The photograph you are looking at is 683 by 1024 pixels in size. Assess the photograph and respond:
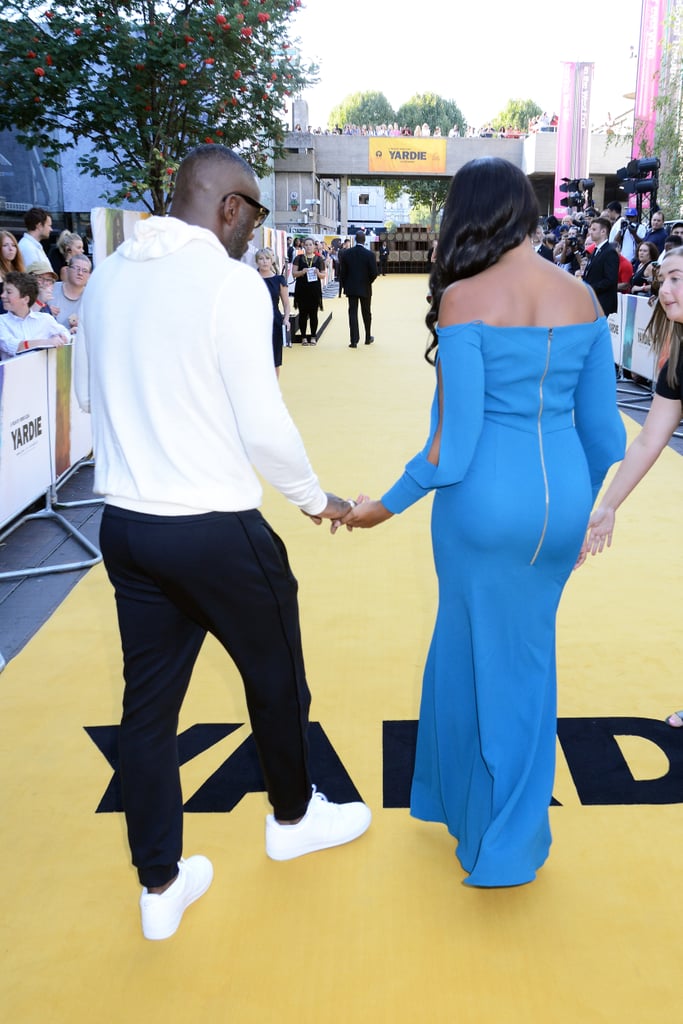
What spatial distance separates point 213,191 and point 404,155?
1859 inches

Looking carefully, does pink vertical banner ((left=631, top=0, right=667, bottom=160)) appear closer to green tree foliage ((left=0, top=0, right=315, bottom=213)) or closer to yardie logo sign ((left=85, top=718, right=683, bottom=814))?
green tree foliage ((left=0, top=0, right=315, bottom=213))

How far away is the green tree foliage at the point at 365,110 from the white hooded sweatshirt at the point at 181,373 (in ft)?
295

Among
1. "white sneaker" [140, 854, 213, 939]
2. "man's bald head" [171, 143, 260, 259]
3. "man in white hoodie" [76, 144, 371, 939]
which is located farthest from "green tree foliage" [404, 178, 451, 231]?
"white sneaker" [140, 854, 213, 939]

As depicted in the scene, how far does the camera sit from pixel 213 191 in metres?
2.10

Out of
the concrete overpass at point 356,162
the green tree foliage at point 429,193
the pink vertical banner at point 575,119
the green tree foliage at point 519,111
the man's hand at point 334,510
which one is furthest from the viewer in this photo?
the green tree foliage at point 519,111

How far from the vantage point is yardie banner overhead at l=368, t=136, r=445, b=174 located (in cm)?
4622

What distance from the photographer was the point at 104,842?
2.87 metres

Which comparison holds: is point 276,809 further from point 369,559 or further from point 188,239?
point 369,559

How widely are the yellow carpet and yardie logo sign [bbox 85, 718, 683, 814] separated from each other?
1.5 inches

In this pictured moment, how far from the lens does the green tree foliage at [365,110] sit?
8656 centimetres

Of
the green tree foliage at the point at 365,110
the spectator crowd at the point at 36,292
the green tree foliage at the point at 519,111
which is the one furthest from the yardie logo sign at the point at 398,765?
the green tree foliage at the point at 519,111

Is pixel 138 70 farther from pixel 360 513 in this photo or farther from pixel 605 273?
pixel 360 513

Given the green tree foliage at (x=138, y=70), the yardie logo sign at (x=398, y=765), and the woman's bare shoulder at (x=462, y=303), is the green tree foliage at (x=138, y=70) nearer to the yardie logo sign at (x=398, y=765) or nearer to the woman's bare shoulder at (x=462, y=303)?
the yardie logo sign at (x=398, y=765)

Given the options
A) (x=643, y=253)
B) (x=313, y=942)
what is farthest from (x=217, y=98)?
(x=313, y=942)
